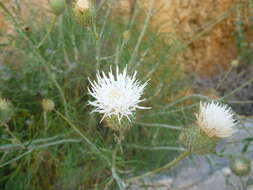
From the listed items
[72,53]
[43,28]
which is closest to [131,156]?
[72,53]

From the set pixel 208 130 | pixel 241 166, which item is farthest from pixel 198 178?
pixel 208 130

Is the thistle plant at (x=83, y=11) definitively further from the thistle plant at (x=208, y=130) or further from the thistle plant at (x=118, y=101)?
the thistle plant at (x=208, y=130)

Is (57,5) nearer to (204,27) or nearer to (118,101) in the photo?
(118,101)

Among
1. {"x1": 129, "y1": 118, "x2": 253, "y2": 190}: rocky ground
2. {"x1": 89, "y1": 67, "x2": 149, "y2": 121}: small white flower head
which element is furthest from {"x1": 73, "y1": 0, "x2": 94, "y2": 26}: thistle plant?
{"x1": 129, "y1": 118, "x2": 253, "y2": 190}: rocky ground

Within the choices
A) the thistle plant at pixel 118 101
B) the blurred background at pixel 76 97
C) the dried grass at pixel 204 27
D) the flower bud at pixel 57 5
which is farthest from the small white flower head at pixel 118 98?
the dried grass at pixel 204 27

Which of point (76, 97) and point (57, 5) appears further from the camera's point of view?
point (76, 97)

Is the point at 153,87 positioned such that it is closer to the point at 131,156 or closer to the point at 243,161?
the point at 131,156

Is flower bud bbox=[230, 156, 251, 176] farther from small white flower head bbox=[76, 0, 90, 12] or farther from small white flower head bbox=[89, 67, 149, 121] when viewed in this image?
small white flower head bbox=[76, 0, 90, 12]
